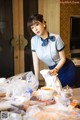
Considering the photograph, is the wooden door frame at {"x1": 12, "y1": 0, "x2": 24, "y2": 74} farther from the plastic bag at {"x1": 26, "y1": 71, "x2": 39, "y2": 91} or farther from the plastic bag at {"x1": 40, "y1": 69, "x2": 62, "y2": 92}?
the plastic bag at {"x1": 40, "y1": 69, "x2": 62, "y2": 92}

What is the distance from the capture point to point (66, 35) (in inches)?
150

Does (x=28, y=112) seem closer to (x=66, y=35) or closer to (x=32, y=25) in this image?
(x=32, y=25)

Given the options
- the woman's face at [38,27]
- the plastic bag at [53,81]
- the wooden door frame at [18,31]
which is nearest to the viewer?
the plastic bag at [53,81]

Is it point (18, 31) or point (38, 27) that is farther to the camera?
point (18, 31)

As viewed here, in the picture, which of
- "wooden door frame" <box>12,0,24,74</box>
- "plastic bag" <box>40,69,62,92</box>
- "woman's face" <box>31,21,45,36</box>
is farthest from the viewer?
"wooden door frame" <box>12,0,24,74</box>

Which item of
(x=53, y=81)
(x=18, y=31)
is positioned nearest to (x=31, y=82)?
(x=53, y=81)

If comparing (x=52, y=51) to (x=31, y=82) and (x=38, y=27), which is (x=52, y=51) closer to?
(x=38, y=27)

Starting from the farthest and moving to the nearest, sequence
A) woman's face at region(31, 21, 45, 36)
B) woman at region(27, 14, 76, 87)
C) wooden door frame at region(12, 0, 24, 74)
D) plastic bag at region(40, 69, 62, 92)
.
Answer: wooden door frame at region(12, 0, 24, 74) → woman at region(27, 14, 76, 87) → woman's face at region(31, 21, 45, 36) → plastic bag at region(40, 69, 62, 92)

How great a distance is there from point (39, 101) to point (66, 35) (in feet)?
7.92

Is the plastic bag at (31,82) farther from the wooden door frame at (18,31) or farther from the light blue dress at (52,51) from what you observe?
the wooden door frame at (18,31)

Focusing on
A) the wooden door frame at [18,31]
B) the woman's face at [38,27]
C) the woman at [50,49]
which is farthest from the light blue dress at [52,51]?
the wooden door frame at [18,31]

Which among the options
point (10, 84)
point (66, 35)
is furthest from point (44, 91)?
point (66, 35)

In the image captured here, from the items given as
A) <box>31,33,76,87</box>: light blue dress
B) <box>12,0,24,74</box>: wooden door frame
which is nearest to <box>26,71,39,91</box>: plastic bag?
<box>31,33,76,87</box>: light blue dress

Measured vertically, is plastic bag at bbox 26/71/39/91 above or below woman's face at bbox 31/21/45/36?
below
